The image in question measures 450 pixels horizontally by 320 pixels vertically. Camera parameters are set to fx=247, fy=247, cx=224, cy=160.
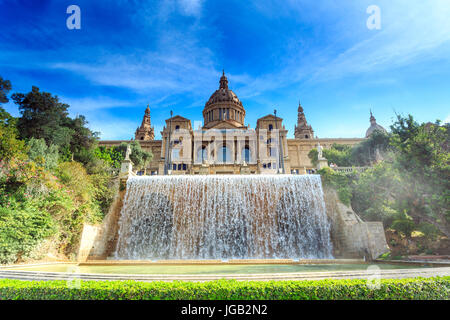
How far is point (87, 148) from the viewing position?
18766 millimetres

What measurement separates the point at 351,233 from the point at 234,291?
9798mm

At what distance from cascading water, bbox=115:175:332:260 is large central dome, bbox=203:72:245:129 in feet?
101

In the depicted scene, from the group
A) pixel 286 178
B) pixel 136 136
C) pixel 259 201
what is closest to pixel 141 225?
pixel 259 201

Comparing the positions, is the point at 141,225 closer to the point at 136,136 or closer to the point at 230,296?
the point at 230,296

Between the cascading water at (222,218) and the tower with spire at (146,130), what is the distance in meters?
40.2

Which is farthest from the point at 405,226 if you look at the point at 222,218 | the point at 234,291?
the point at 234,291

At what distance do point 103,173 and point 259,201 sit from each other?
997 cm

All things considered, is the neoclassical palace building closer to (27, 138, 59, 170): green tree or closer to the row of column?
the row of column

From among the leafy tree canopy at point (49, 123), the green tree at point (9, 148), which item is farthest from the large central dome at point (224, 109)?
the green tree at point (9, 148)

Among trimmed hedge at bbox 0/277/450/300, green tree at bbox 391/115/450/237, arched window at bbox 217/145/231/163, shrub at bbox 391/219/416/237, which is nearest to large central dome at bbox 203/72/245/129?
arched window at bbox 217/145/231/163

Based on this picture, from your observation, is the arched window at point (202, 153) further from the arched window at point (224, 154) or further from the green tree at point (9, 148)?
the green tree at point (9, 148)

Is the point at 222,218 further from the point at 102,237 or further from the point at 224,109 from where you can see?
the point at 224,109

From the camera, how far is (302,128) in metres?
54.8

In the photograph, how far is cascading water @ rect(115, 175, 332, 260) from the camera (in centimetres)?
1296
